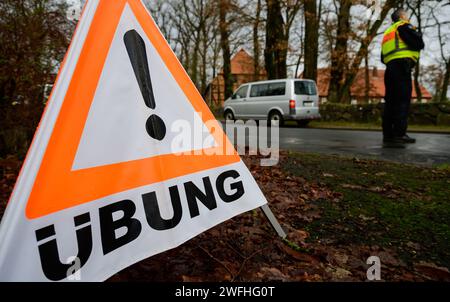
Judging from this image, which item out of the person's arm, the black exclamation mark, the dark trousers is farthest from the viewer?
the dark trousers

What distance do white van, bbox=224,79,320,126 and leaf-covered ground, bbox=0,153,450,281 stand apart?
11060mm

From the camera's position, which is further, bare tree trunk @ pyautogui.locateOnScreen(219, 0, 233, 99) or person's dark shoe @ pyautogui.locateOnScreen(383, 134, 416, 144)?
bare tree trunk @ pyautogui.locateOnScreen(219, 0, 233, 99)

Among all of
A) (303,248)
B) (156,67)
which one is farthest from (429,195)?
(156,67)

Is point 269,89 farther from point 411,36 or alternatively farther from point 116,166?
point 116,166

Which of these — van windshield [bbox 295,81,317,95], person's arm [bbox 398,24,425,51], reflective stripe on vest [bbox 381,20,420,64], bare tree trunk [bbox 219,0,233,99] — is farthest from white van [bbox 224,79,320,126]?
person's arm [bbox 398,24,425,51]

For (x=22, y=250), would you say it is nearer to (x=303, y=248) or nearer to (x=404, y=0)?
(x=303, y=248)

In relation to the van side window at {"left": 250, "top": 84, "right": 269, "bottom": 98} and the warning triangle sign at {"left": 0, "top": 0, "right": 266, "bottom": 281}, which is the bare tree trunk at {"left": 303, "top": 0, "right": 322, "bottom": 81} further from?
the warning triangle sign at {"left": 0, "top": 0, "right": 266, "bottom": 281}

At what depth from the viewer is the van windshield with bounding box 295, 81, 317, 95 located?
1445 cm

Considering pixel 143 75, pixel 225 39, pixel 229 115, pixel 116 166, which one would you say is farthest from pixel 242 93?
pixel 116 166

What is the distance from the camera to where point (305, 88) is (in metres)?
14.6

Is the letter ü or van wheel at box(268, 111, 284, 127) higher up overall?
the letter ü

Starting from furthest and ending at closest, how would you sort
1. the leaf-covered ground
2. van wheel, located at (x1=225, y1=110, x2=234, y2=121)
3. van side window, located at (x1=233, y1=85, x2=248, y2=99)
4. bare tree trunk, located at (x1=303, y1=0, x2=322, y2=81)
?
bare tree trunk, located at (x1=303, y1=0, x2=322, y2=81)
van wheel, located at (x1=225, y1=110, x2=234, y2=121)
van side window, located at (x1=233, y1=85, x2=248, y2=99)
the leaf-covered ground

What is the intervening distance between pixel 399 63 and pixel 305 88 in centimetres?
847

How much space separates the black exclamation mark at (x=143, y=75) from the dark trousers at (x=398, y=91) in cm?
589
